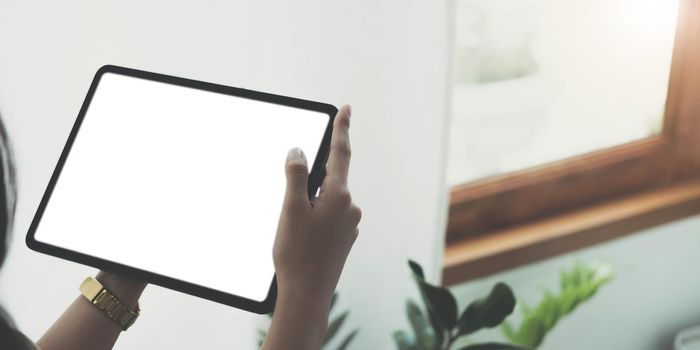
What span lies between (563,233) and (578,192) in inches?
4.3

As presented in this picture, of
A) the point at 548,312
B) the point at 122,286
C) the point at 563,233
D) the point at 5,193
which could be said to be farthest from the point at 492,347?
the point at 5,193

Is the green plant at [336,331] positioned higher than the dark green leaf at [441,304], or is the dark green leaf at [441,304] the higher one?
the dark green leaf at [441,304]

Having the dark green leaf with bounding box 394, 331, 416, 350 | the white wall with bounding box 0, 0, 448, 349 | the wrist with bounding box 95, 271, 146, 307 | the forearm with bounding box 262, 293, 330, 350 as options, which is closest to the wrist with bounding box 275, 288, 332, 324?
the forearm with bounding box 262, 293, 330, 350

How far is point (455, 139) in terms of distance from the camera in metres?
1.17

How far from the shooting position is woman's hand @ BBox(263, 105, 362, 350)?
52cm

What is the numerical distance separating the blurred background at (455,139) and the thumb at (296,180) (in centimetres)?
43

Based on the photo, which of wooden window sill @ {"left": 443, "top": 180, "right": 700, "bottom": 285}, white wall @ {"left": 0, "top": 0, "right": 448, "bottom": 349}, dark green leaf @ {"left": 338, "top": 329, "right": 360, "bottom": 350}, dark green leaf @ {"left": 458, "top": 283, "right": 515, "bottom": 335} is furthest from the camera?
wooden window sill @ {"left": 443, "top": 180, "right": 700, "bottom": 285}

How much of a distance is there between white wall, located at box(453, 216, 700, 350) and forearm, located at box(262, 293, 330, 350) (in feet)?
2.59

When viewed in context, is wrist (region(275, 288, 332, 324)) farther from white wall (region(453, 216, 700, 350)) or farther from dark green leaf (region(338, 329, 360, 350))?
white wall (region(453, 216, 700, 350))

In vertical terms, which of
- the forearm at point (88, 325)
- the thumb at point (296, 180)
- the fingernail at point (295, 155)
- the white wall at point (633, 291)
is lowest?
the white wall at point (633, 291)

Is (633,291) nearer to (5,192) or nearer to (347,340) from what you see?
(347,340)

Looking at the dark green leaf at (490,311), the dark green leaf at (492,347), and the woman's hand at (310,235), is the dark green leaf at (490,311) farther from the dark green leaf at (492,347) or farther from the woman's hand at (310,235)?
the woman's hand at (310,235)

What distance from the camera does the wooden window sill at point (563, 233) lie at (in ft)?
3.92

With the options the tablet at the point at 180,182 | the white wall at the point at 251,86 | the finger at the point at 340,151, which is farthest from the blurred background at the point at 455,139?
the finger at the point at 340,151
